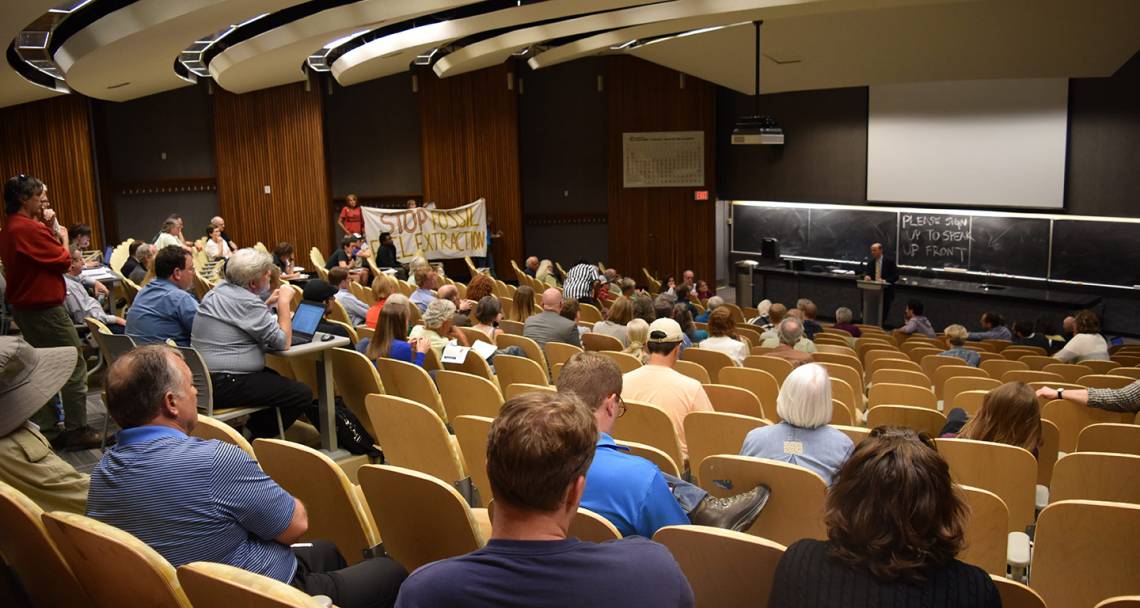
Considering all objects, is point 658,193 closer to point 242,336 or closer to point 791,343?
point 791,343

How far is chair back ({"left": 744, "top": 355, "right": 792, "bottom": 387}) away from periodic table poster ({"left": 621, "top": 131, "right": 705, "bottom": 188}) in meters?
11.0

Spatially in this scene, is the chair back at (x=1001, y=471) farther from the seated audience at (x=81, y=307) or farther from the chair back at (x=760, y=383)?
the seated audience at (x=81, y=307)

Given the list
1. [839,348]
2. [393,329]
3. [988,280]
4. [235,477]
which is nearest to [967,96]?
[988,280]

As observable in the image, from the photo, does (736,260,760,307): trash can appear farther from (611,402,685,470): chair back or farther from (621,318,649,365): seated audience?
(611,402,685,470): chair back

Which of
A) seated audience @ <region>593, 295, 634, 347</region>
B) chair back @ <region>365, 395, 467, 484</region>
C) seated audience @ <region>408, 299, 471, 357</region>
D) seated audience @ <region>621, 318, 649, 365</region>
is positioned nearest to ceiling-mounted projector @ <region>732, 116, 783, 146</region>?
seated audience @ <region>593, 295, 634, 347</region>

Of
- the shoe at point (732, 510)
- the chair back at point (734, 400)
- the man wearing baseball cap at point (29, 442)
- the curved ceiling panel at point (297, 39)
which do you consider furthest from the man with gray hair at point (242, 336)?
the curved ceiling panel at point (297, 39)

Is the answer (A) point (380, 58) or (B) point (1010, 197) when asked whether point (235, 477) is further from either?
(B) point (1010, 197)

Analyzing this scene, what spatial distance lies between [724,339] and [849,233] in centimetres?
1019

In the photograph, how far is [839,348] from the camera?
8234mm

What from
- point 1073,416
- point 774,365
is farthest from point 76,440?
point 1073,416

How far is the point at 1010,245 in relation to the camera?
14.6 metres

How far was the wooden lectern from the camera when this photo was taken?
47.4 ft

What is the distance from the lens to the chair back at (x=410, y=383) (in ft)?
16.1

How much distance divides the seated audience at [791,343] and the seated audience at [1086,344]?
3.07 meters
